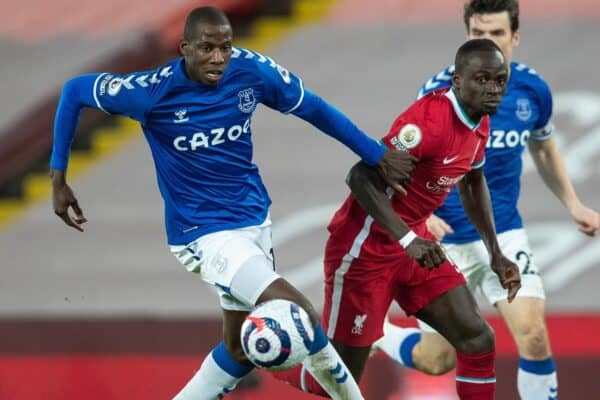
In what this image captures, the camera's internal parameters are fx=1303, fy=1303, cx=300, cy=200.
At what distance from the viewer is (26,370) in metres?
7.62

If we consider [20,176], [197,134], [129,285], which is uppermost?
[197,134]

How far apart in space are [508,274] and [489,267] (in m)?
0.89

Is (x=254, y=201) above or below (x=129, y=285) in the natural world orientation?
above

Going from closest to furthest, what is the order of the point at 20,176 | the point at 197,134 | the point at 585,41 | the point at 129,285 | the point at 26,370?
the point at 197,134
the point at 26,370
the point at 129,285
the point at 585,41
the point at 20,176

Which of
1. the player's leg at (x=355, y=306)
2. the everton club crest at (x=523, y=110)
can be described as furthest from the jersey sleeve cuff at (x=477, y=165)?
the everton club crest at (x=523, y=110)

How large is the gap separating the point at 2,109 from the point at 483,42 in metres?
8.47

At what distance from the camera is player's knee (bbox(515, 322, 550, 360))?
Answer: 243 inches

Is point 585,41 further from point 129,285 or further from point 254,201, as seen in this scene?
point 254,201

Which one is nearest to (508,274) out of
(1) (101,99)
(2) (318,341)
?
(2) (318,341)

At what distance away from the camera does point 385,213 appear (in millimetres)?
5215

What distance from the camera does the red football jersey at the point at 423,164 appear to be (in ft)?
17.6

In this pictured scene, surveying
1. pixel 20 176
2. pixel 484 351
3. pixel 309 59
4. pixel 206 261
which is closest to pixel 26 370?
pixel 206 261

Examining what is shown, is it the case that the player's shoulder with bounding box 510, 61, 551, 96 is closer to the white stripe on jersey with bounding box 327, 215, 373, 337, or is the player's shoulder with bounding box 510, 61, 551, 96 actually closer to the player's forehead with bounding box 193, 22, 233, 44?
the white stripe on jersey with bounding box 327, 215, 373, 337

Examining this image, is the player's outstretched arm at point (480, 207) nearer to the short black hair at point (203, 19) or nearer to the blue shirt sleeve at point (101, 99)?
the short black hair at point (203, 19)
